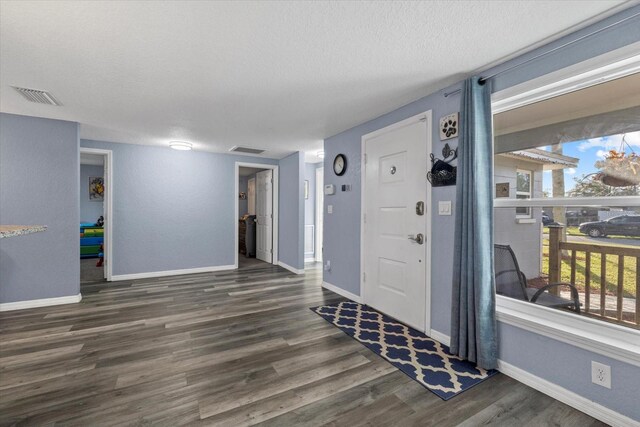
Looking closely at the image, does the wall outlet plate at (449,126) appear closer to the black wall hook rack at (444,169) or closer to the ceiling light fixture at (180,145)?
the black wall hook rack at (444,169)

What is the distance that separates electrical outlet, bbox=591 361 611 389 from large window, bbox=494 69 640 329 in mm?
323

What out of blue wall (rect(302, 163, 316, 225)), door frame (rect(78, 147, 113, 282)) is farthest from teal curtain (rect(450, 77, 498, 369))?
door frame (rect(78, 147, 113, 282))

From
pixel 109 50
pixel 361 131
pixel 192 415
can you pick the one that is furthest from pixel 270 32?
pixel 192 415

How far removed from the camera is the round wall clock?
397cm

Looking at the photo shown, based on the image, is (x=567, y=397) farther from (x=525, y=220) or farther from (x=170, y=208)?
(x=170, y=208)

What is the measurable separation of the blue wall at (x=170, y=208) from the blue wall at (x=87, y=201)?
12.6ft

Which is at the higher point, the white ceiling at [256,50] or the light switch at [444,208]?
the white ceiling at [256,50]

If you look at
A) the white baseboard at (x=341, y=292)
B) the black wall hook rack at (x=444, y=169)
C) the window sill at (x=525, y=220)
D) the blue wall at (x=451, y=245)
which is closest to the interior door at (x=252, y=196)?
the blue wall at (x=451, y=245)

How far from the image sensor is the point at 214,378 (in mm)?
2053

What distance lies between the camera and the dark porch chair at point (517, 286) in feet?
6.84

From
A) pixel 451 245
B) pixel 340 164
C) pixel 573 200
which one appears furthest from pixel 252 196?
pixel 573 200

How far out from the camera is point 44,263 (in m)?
3.50

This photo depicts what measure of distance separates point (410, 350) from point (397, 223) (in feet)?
4.15

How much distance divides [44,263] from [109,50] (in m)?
3.02
